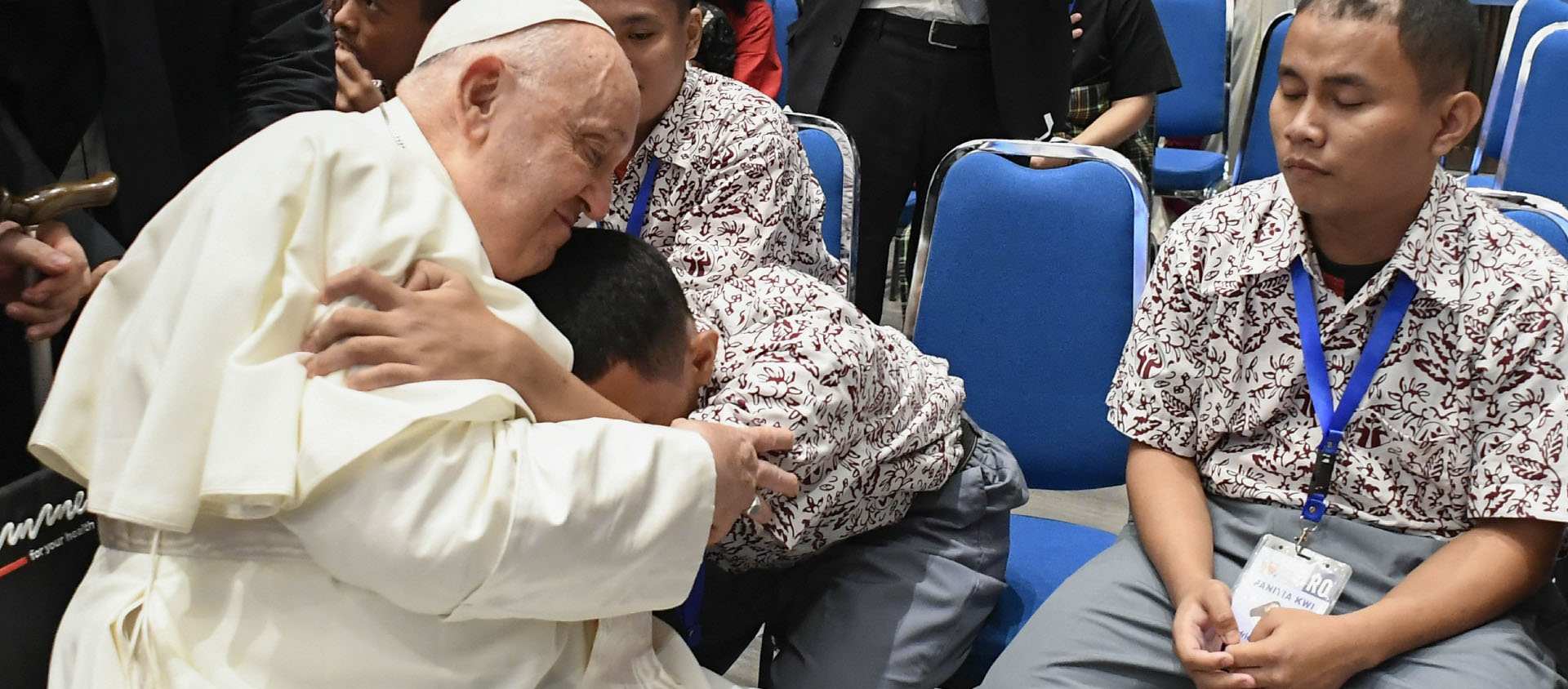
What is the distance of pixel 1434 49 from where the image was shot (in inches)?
61.3

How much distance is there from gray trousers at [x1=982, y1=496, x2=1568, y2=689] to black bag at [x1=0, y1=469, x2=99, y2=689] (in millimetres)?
1046

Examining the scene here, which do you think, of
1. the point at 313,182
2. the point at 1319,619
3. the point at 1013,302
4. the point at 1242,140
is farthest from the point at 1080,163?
the point at 1242,140

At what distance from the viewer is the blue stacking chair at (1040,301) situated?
76.6 inches

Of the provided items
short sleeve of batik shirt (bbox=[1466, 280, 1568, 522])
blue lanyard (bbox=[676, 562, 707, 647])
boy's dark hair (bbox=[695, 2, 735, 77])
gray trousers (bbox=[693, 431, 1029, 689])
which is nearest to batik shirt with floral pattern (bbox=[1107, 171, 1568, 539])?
short sleeve of batik shirt (bbox=[1466, 280, 1568, 522])

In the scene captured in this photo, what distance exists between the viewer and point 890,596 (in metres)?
1.61

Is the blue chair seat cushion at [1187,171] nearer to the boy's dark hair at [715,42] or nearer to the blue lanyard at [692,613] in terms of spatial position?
the boy's dark hair at [715,42]

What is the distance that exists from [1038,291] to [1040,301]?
0.02 m

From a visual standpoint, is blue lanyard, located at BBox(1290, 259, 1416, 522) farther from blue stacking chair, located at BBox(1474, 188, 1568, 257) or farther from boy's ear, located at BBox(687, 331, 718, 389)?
boy's ear, located at BBox(687, 331, 718, 389)

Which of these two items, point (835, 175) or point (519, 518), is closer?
point (519, 518)

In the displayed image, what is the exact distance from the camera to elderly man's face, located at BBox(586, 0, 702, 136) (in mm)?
1719

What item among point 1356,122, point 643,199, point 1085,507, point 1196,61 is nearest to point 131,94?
point 643,199

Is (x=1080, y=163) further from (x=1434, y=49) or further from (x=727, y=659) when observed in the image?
(x=727, y=659)

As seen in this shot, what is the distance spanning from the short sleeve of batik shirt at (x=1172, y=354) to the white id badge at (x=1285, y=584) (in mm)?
197

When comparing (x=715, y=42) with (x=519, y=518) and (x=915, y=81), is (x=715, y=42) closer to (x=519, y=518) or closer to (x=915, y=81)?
(x=915, y=81)
